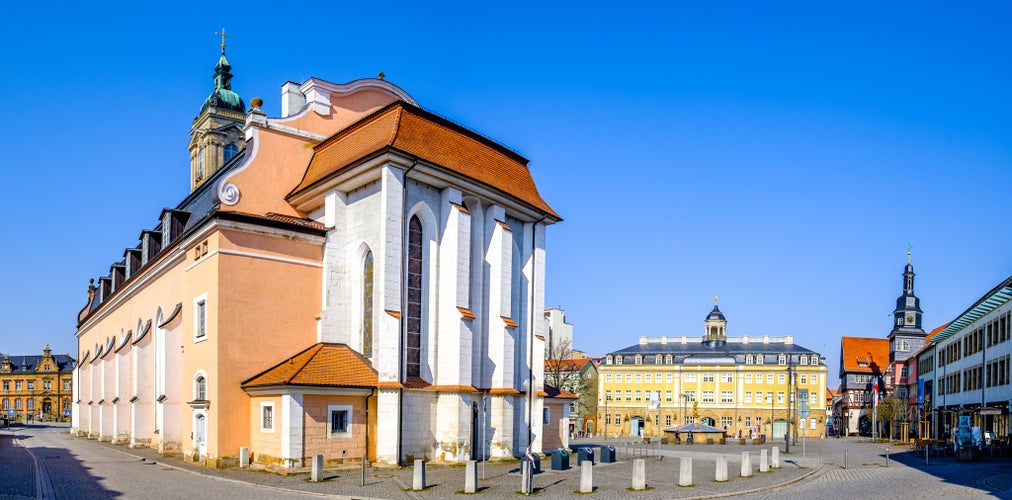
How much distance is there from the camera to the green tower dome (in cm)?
5203

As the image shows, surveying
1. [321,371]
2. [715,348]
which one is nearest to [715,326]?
[715,348]

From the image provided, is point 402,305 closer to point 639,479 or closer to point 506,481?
point 506,481

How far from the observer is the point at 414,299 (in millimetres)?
28656

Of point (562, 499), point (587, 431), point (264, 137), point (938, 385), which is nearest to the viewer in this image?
point (562, 499)

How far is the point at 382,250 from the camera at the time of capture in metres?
26.8

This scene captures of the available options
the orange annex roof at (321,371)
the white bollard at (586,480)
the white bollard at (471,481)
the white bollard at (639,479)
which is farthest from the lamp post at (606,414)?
the white bollard at (471,481)

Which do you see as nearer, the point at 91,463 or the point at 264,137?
the point at 91,463

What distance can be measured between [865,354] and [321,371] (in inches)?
3829

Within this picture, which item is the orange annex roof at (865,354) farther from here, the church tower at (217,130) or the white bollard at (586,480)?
the white bollard at (586,480)

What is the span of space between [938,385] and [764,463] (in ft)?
146

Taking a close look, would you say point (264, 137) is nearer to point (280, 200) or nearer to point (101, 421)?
point (280, 200)

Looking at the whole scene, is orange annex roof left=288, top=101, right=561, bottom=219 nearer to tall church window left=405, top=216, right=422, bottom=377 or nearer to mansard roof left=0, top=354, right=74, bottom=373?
tall church window left=405, top=216, right=422, bottom=377

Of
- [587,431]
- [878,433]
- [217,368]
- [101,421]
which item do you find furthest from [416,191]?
[878,433]

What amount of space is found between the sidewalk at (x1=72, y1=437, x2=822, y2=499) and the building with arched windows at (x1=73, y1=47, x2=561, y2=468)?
110cm
